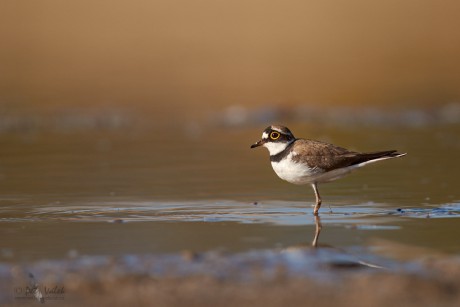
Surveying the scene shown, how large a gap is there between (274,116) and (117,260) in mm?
12883

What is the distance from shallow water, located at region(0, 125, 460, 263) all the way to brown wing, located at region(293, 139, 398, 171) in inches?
20.1

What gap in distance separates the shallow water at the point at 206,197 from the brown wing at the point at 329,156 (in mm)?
511

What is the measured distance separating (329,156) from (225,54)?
767 inches

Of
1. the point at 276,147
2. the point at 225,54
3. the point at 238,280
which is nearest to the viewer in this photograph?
the point at 238,280

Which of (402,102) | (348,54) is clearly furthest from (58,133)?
(348,54)

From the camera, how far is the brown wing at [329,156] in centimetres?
1092

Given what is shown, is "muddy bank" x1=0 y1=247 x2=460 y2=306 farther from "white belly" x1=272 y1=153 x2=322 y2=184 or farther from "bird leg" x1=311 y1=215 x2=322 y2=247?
"white belly" x1=272 y1=153 x2=322 y2=184

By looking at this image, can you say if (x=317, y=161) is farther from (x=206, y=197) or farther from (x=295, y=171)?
(x=206, y=197)

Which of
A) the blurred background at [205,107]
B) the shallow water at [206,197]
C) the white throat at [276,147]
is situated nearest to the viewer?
the shallow water at [206,197]

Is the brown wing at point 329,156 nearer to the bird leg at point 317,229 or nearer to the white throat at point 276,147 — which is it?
the white throat at point 276,147

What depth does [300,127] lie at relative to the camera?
19.1 m

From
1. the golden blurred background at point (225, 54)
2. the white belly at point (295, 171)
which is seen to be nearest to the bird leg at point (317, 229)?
the white belly at point (295, 171)

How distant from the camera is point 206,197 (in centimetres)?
1174

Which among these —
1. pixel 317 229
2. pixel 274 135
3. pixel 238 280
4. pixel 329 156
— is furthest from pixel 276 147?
pixel 238 280
